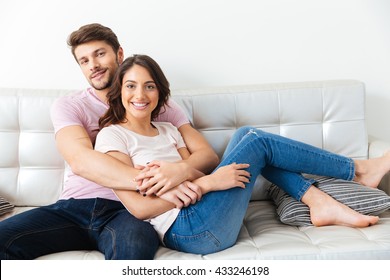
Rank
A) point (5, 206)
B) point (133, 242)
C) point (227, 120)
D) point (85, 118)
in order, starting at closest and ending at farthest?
point (133, 242) < point (85, 118) < point (5, 206) < point (227, 120)

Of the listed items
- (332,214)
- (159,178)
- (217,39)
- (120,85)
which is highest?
(217,39)

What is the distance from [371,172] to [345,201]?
247mm

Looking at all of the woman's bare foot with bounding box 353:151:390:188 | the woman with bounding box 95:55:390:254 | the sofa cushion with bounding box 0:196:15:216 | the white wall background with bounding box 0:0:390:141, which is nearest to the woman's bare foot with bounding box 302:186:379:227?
the woman with bounding box 95:55:390:254

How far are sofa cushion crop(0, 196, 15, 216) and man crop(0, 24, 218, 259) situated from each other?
358mm

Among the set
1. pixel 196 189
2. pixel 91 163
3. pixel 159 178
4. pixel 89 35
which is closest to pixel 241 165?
pixel 196 189

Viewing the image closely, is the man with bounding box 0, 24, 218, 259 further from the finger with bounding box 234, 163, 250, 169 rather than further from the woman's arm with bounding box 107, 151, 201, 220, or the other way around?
the finger with bounding box 234, 163, 250, 169

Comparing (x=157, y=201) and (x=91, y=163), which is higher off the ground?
(x=91, y=163)

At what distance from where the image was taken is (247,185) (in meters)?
1.45

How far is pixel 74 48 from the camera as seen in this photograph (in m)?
1.80

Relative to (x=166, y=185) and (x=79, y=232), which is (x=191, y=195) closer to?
(x=166, y=185)

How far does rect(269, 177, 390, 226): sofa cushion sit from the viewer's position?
156 centimetres

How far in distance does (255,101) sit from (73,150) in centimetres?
91

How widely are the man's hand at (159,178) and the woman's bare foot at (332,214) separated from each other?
1.72ft
